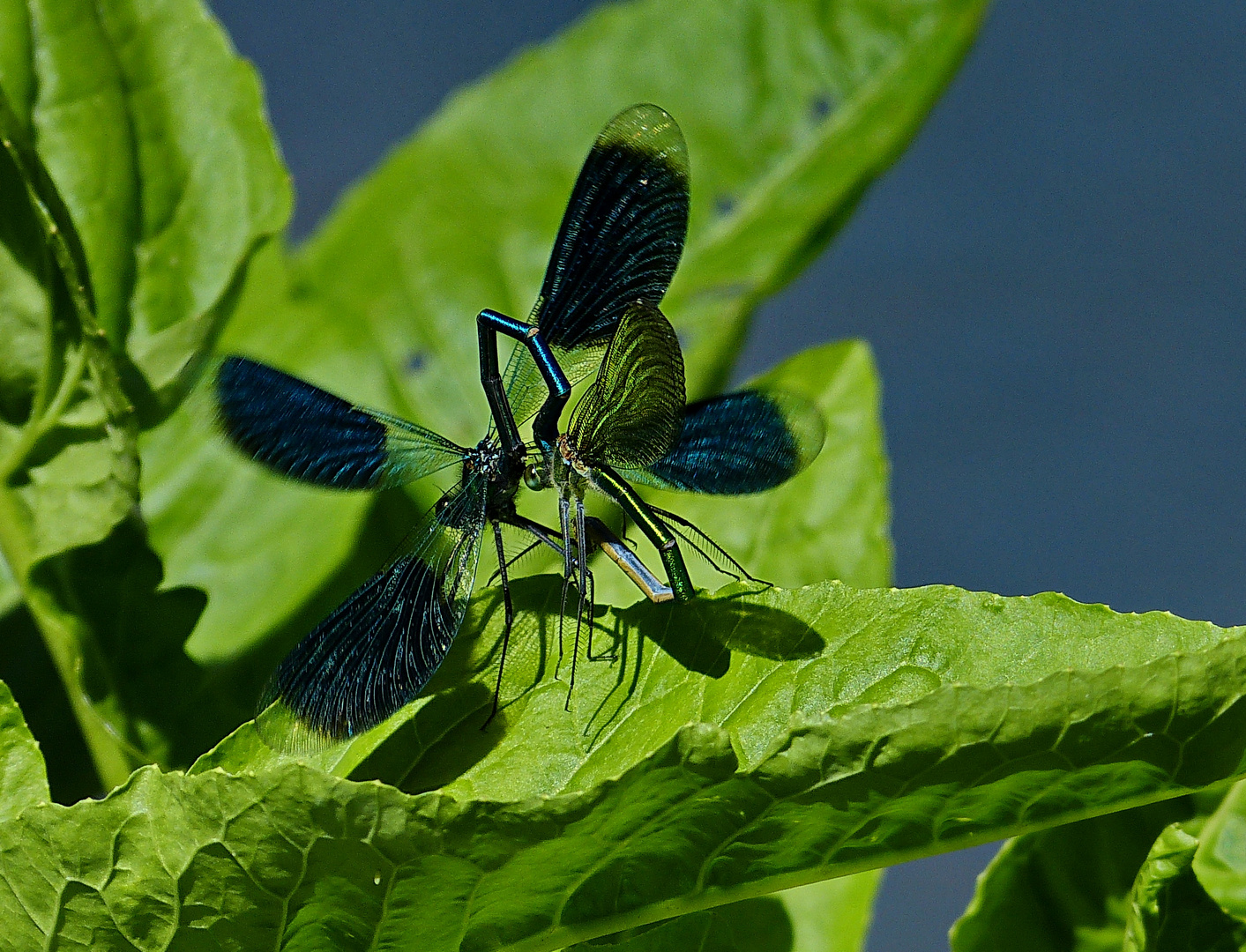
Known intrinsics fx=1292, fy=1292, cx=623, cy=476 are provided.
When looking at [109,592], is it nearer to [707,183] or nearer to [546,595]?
[546,595]

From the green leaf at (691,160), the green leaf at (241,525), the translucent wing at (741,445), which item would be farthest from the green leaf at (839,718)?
the green leaf at (691,160)

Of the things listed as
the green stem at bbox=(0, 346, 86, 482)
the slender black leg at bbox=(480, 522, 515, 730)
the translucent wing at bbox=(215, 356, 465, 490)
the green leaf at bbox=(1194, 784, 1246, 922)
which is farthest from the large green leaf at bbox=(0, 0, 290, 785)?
the green leaf at bbox=(1194, 784, 1246, 922)

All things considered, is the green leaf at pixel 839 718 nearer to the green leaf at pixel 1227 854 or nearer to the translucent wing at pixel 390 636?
the translucent wing at pixel 390 636

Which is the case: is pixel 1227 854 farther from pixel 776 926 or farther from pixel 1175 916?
pixel 776 926

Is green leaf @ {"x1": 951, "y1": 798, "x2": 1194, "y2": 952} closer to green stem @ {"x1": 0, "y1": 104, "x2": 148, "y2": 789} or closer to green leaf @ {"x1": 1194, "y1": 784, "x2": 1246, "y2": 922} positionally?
green leaf @ {"x1": 1194, "y1": 784, "x2": 1246, "y2": 922}

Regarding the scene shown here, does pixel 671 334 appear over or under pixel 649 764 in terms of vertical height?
over

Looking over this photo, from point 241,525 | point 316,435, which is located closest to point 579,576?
point 316,435

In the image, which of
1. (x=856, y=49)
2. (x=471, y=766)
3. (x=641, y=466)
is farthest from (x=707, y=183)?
(x=471, y=766)
